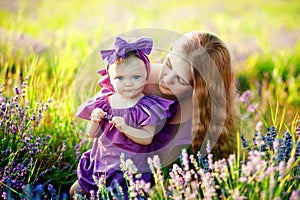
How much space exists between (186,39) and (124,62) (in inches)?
17.8

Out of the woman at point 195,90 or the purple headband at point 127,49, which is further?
the woman at point 195,90

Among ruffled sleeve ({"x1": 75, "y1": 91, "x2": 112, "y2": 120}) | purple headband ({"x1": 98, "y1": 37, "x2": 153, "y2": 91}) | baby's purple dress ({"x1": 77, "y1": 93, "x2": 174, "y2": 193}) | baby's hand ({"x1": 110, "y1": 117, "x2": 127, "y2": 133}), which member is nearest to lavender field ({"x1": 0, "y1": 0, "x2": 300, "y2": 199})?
baby's purple dress ({"x1": 77, "y1": 93, "x2": 174, "y2": 193})

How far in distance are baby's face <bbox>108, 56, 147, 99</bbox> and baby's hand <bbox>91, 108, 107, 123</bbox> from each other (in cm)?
15

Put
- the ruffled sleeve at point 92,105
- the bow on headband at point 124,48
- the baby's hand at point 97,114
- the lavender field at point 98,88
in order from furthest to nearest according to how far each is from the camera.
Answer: the ruffled sleeve at point 92,105 < the baby's hand at point 97,114 < the bow on headband at point 124,48 < the lavender field at point 98,88

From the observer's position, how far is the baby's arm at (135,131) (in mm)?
2229

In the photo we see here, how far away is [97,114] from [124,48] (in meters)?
0.41

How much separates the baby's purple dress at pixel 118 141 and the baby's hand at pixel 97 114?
0.03 metres

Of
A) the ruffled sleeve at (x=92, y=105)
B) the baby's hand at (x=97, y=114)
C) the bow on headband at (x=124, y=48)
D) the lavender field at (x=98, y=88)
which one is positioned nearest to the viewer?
the lavender field at (x=98, y=88)

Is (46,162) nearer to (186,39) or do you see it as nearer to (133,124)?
(133,124)

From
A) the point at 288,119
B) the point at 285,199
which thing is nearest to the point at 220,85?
the point at 285,199

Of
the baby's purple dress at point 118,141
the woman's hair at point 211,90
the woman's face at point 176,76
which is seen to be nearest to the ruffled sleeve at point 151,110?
the baby's purple dress at point 118,141

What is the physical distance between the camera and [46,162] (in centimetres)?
277

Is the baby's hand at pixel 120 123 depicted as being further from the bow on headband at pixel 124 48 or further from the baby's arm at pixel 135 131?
the bow on headband at pixel 124 48

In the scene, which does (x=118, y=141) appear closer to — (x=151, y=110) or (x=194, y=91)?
(x=151, y=110)
